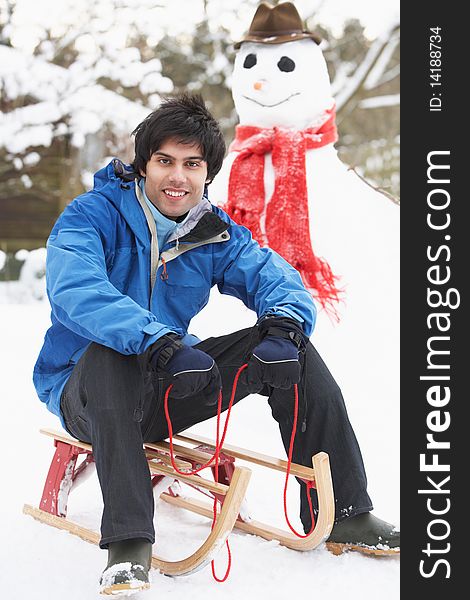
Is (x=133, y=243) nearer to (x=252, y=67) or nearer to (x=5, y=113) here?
(x=252, y=67)

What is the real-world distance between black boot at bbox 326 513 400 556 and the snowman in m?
0.93

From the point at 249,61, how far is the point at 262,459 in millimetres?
1562

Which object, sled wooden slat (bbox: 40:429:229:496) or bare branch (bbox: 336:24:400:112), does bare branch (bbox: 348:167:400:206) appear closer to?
sled wooden slat (bbox: 40:429:229:496)

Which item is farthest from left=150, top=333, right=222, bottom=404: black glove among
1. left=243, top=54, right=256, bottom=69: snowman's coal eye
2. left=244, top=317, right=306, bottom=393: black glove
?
left=243, top=54, right=256, bottom=69: snowman's coal eye

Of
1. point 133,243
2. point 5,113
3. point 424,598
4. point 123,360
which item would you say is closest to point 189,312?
point 133,243

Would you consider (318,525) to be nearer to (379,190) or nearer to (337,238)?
(337,238)

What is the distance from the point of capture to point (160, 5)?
7.12 meters

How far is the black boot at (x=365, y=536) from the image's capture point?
1630mm

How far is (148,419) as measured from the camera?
1696 mm

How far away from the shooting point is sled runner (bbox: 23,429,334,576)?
1.54m

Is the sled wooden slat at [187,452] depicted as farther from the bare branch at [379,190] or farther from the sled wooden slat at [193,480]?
the bare branch at [379,190]

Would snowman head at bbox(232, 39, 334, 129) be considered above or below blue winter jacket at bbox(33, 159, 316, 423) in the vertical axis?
above

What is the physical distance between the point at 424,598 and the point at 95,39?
19.5ft

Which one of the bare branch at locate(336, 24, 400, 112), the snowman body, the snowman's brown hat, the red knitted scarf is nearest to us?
the red knitted scarf
